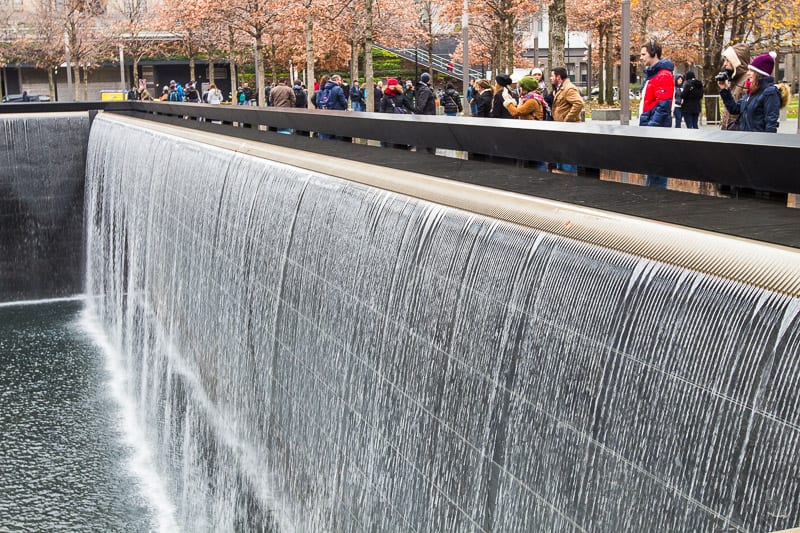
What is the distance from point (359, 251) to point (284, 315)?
151 cm

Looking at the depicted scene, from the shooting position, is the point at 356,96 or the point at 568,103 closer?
the point at 568,103

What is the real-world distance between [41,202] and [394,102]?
6.29 meters

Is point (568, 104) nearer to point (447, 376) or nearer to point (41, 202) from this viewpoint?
point (447, 376)

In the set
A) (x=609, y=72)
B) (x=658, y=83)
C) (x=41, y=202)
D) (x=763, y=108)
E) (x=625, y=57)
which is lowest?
(x=41, y=202)

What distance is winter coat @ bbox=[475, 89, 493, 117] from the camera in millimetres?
14352

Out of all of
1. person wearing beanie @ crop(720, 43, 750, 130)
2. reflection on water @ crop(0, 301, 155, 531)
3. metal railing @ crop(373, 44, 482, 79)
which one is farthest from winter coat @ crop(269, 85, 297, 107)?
metal railing @ crop(373, 44, 482, 79)

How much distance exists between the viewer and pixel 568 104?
9727 mm

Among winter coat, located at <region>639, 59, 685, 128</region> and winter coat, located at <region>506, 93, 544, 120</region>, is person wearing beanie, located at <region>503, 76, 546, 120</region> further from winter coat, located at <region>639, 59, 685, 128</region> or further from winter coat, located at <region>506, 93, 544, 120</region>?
winter coat, located at <region>639, 59, 685, 128</region>

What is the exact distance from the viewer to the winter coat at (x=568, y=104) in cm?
963

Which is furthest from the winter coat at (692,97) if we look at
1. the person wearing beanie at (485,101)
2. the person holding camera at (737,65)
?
the person holding camera at (737,65)

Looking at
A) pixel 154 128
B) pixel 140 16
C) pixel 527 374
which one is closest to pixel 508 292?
pixel 527 374

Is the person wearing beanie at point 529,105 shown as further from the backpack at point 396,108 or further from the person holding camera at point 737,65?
the backpack at point 396,108

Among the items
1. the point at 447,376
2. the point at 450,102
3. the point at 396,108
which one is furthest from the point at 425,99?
the point at 447,376

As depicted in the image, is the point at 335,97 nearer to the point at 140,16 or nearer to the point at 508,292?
the point at 508,292
